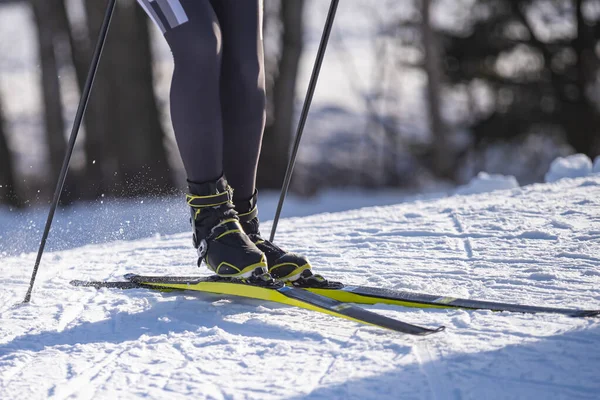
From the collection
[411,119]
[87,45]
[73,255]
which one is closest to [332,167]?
[411,119]

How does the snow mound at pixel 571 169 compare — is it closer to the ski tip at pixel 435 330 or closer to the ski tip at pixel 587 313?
the ski tip at pixel 587 313

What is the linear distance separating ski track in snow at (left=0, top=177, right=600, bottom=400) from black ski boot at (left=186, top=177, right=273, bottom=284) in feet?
0.31

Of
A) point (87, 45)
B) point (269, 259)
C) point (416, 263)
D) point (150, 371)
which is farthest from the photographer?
point (87, 45)

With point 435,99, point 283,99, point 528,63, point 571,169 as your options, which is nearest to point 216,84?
point 571,169

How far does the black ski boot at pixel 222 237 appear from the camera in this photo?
1881 mm

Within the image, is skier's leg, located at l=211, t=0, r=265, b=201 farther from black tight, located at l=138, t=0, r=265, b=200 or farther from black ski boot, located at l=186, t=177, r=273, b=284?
black ski boot, located at l=186, t=177, r=273, b=284

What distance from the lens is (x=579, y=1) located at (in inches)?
481

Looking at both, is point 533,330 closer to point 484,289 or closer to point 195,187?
point 484,289

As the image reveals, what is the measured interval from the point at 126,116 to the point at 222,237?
927 centimetres

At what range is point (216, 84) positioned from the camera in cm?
189

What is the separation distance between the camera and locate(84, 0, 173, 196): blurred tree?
10.5 meters

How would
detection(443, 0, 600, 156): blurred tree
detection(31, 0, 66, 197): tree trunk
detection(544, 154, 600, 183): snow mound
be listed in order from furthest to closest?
detection(443, 0, 600, 156): blurred tree → detection(31, 0, 66, 197): tree trunk → detection(544, 154, 600, 183): snow mound

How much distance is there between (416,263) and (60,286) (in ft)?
3.81

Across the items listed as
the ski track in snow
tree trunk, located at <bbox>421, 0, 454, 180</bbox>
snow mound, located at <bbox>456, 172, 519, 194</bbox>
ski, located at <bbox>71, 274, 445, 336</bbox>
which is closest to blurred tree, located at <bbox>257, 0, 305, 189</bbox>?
tree trunk, located at <bbox>421, 0, 454, 180</bbox>
